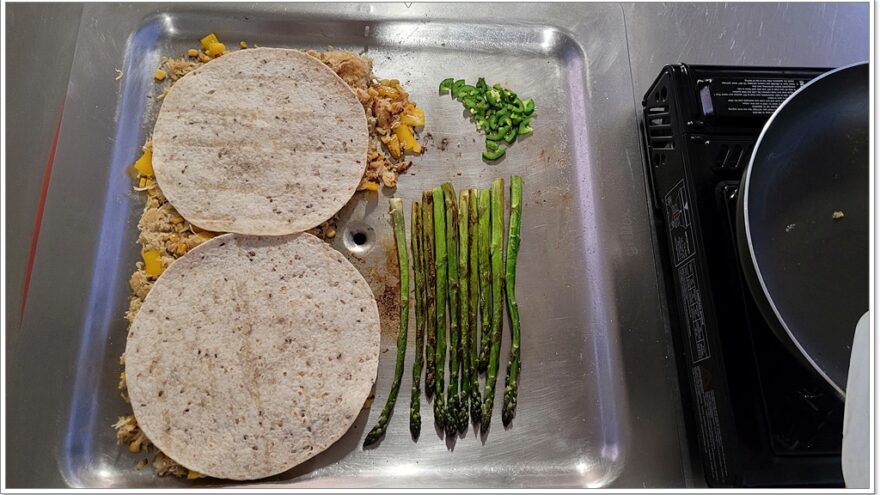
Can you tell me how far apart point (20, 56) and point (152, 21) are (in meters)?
0.61

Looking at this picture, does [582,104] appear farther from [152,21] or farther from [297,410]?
[152,21]

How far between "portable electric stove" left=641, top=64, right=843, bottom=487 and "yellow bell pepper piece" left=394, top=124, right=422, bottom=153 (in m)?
1.02

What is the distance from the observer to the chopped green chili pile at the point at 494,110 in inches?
99.1

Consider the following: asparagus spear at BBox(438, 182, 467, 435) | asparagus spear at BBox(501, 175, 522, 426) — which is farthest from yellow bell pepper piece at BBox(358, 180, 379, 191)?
asparagus spear at BBox(501, 175, 522, 426)

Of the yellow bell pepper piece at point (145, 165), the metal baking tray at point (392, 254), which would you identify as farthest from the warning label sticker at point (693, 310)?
the yellow bell pepper piece at point (145, 165)

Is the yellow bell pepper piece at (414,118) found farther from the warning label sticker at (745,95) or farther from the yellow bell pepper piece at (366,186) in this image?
the warning label sticker at (745,95)

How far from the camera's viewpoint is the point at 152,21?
261cm

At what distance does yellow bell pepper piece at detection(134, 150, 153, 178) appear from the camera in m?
2.33

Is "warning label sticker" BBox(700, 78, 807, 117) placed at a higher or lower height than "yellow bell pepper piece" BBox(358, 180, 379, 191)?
higher

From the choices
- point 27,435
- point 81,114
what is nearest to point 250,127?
point 81,114

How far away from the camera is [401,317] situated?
224 cm

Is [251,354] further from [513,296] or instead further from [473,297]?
[513,296]

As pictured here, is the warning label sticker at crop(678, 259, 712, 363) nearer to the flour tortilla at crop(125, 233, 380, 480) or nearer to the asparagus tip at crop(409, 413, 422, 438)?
the asparagus tip at crop(409, 413, 422, 438)

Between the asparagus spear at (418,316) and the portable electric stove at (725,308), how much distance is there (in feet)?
3.33
